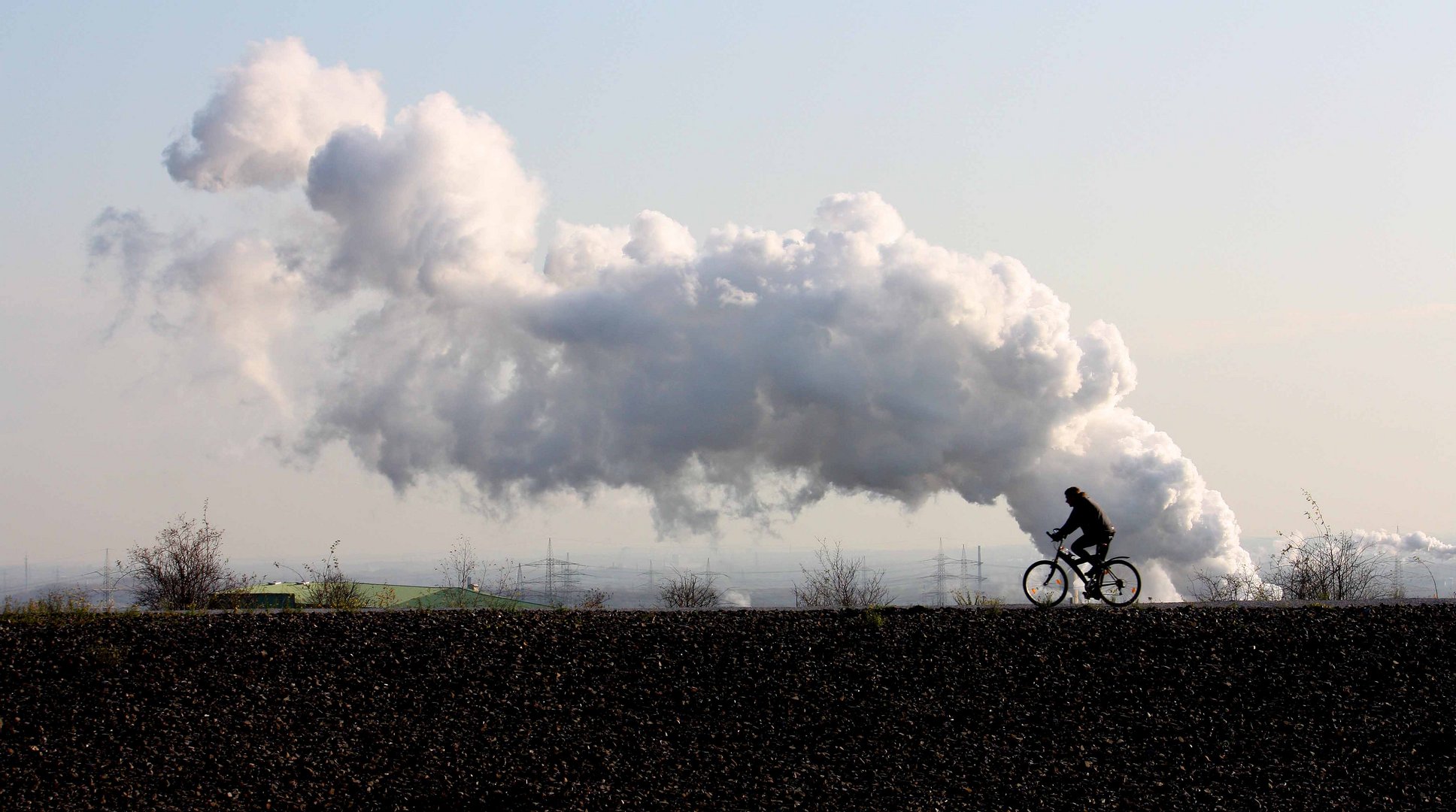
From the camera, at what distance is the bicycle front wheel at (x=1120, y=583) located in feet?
54.7

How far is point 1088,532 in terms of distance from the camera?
16516 millimetres

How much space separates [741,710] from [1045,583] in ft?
18.6

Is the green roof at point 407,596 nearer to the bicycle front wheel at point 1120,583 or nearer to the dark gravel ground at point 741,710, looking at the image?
the dark gravel ground at point 741,710

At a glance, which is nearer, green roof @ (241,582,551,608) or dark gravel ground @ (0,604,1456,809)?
dark gravel ground @ (0,604,1456,809)

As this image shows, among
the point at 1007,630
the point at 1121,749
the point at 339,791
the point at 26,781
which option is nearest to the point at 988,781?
the point at 1121,749

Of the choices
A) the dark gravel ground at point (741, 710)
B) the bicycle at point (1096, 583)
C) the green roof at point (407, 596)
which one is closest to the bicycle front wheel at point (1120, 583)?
the bicycle at point (1096, 583)

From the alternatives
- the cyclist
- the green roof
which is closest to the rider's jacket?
the cyclist

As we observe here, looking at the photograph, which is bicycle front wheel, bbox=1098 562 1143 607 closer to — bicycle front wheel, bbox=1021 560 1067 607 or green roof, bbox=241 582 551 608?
bicycle front wheel, bbox=1021 560 1067 607

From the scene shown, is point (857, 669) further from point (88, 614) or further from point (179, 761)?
point (88, 614)

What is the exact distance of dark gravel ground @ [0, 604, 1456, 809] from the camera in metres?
12.0

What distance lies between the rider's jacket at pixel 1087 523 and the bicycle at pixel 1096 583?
25cm

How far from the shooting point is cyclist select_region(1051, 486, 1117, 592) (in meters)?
16.5

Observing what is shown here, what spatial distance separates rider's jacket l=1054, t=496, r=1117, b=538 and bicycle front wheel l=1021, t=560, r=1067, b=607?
0.54 meters

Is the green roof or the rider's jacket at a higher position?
the rider's jacket
